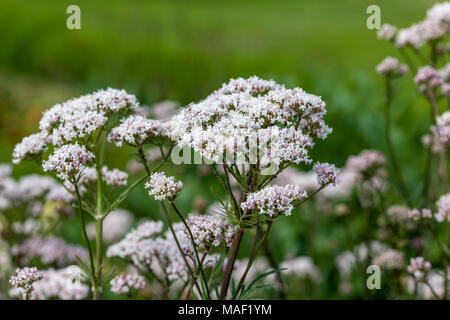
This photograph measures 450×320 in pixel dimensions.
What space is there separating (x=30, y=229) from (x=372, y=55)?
23.4 ft

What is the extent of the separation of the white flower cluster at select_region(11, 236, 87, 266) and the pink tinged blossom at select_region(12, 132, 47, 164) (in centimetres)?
98

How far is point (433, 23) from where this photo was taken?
10.4 ft

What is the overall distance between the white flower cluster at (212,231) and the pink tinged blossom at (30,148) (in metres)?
0.71

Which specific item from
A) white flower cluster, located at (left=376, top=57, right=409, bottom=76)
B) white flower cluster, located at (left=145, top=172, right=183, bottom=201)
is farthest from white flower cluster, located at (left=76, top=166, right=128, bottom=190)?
white flower cluster, located at (left=376, top=57, right=409, bottom=76)

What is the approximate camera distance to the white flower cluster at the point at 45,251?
306cm

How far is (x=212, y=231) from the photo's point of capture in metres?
2.01

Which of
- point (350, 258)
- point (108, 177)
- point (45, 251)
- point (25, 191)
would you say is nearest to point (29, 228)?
point (25, 191)

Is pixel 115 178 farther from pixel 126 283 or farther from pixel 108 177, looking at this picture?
pixel 126 283

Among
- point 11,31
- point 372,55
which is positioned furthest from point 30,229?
point 11,31

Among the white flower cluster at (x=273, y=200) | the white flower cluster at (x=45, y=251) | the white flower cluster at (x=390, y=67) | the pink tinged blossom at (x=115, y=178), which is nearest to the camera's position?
the white flower cluster at (x=273, y=200)

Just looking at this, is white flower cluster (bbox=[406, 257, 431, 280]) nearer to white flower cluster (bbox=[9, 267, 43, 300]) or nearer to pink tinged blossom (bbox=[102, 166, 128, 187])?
pink tinged blossom (bbox=[102, 166, 128, 187])

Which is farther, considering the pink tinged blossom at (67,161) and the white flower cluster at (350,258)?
the white flower cluster at (350,258)

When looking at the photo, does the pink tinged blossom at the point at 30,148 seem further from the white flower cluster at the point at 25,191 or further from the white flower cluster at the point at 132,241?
the white flower cluster at the point at 25,191

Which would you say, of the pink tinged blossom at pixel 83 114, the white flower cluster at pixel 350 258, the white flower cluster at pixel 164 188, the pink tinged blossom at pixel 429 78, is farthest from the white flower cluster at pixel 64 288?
the pink tinged blossom at pixel 429 78
